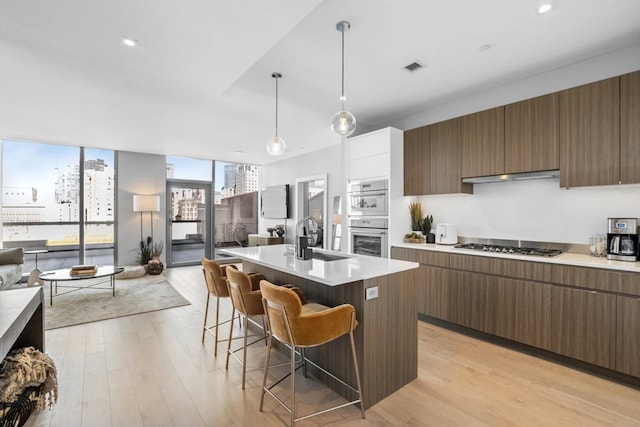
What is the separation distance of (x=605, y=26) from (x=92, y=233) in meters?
8.53

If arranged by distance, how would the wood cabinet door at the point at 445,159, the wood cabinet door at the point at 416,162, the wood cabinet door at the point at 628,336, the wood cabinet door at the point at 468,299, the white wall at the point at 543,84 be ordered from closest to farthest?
the wood cabinet door at the point at 628,336 < the white wall at the point at 543,84 < the wood cabinet door at the point at 468,299 < the wood cabinet door at the point at 445,159 < the wood cabinet door at the point at 416,162

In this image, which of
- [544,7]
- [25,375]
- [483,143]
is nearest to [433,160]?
[483,143]

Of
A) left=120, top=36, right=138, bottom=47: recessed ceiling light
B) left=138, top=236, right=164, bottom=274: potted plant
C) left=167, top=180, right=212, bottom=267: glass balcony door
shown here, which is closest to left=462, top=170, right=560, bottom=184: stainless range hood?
left=120, top=36, right=138, bottom=47: recessed ceiling light

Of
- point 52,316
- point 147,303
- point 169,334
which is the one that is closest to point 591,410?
point 169,334

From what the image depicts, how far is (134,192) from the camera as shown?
679 centimetres

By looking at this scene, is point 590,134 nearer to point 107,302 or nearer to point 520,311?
point 520,311

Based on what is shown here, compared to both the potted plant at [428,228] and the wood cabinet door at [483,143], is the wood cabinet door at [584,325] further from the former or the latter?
the potted plant at [428,228]

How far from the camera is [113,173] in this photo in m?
6.63

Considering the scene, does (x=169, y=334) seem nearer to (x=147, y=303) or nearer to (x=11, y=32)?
(x=147, y=303)

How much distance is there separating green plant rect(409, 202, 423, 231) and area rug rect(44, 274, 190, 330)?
349 cm

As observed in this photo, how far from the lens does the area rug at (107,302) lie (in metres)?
3.79

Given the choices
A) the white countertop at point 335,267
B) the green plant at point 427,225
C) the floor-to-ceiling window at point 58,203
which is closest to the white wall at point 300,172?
the green plant at point 427,225

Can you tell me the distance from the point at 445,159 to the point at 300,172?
4.03m

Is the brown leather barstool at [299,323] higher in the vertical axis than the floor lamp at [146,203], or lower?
lower
